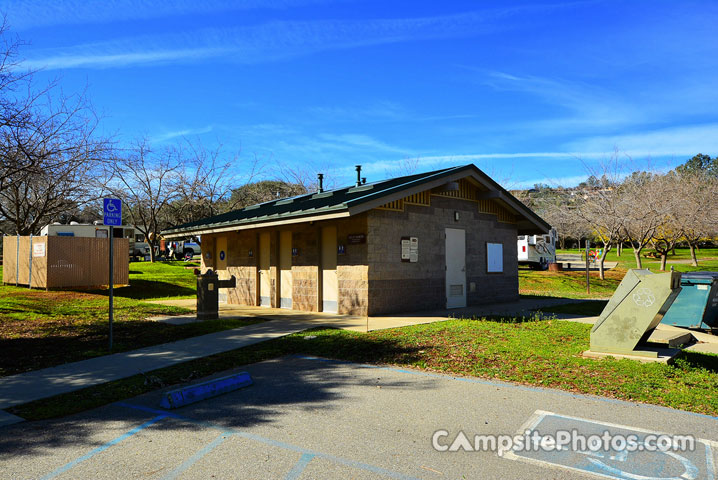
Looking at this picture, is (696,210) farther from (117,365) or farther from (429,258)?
(117,365)

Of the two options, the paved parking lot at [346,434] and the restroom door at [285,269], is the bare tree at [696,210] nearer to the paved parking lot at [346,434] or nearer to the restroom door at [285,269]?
the restroom door at [285,269]

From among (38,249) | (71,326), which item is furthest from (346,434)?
(38,249)

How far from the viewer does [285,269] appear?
15.3 metres

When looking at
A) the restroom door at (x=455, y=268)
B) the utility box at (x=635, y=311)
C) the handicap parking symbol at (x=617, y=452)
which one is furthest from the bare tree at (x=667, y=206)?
the handicap parking symbol at (x=617, y=452)

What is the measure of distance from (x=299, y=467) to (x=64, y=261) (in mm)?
17396

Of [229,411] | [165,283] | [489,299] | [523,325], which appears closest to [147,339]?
[229,411]

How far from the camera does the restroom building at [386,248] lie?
501 inches

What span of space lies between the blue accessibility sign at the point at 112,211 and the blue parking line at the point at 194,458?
18.4 ft

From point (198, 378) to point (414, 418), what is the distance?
339cm

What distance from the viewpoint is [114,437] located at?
473 cm

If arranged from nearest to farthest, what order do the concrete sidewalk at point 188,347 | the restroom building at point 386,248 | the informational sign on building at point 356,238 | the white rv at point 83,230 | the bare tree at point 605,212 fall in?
1. the concrete sidewalk at point 188,347
2. the informational sign on building at point 356,238
3. the restroom building at point 386,248
4. the bare tree at point 605,212
5. the white rv at point 83,230

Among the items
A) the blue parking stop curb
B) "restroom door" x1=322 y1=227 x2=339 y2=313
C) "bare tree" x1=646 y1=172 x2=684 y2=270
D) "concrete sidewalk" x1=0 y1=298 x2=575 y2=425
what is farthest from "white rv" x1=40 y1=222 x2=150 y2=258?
"bare tree" x1=646 y1=172 x2=684 y2=270

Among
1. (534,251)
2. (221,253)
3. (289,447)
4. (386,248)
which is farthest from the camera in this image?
(534,251)

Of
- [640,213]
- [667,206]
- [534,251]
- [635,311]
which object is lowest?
[635,311]
